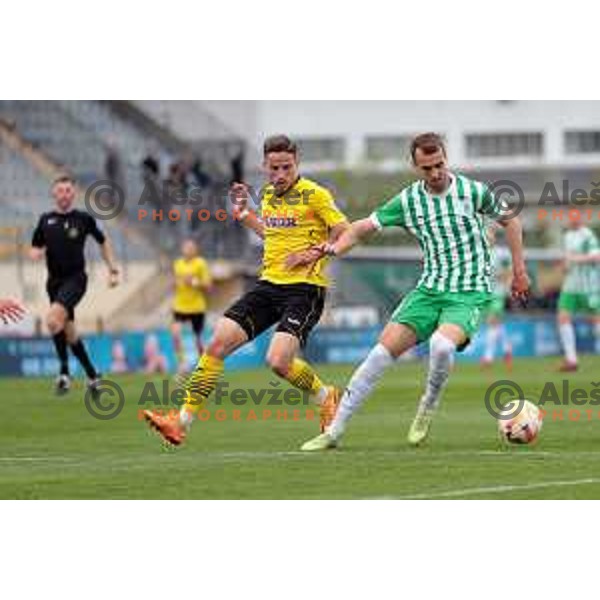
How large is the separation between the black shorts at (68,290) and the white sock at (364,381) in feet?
23.8

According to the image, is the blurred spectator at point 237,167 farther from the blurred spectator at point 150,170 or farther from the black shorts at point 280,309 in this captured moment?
the black shorts at point 280,309

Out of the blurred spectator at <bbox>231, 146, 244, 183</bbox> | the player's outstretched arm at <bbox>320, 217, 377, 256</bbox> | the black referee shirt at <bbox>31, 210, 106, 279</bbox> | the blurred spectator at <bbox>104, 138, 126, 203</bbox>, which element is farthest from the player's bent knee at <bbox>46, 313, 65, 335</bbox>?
the blurred spectator at <bbox>231, 146, 244, 183</bbox>

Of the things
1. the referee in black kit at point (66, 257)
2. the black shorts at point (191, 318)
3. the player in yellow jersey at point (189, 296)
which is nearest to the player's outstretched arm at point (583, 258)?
the player in yellow jersey at point (189, 296)

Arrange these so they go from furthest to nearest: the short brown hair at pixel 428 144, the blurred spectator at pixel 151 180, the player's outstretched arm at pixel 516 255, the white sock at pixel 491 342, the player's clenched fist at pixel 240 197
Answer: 1. the blurred spectator at pixel 151 180
2. the white sock at pixel 491 342
3. the player's clenched fist at pixel 240 197
4. the player's outstretched arm at pixel 516 255
5. the short brown hair at pixel 428 144

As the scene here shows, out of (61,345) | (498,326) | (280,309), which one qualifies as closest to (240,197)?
(280,309)

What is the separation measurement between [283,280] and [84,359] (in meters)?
6.75

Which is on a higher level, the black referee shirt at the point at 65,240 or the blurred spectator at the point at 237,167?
the blurred spectator at the point at 237,167

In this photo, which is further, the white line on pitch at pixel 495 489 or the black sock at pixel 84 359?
the black sock at pixel 84 359

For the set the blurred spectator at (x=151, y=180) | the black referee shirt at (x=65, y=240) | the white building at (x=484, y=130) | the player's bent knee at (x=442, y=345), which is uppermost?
the white building at (x=484, y=130)

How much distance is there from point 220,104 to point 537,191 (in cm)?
1822

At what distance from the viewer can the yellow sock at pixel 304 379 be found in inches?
585

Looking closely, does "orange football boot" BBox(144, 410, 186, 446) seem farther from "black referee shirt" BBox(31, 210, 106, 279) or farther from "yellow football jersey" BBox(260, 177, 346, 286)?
"black referee shirt" BBox(31, 210, 106, 279)

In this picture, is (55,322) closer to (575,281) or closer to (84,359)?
(84,359)

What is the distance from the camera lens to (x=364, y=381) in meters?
14.2
